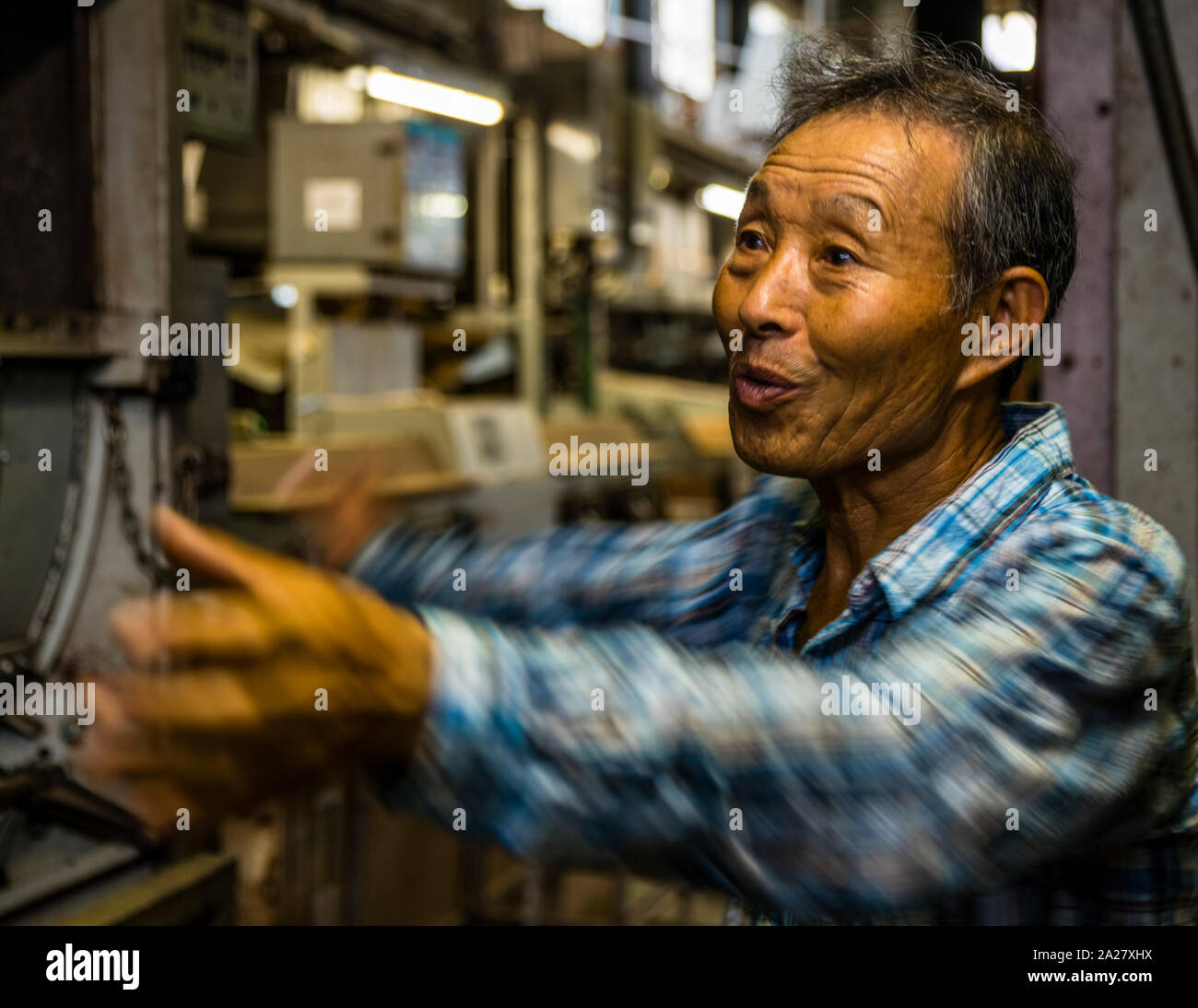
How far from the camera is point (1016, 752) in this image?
602mm

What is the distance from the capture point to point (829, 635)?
92 cm

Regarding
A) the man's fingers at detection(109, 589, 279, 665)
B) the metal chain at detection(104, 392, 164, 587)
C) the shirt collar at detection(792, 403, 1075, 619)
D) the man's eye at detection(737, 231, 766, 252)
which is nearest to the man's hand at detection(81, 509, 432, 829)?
the man's fingers at detection(109, 589, 279, 665)

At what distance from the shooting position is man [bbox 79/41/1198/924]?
52 centimetres

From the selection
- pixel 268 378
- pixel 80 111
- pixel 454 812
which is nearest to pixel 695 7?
pixel 268 378

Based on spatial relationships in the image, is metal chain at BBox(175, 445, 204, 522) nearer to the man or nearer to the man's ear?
the man

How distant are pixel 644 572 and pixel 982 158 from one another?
46cm

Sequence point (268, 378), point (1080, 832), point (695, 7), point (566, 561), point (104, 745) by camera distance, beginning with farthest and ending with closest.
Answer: point (695, 7) → point (268, 378) → point (566, 561) → point (1080, 832) → point (104, 745)

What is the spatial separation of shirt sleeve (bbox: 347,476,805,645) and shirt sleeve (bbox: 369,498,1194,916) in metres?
0.47

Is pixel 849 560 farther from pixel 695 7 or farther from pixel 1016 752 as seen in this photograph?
pixel 695 7
